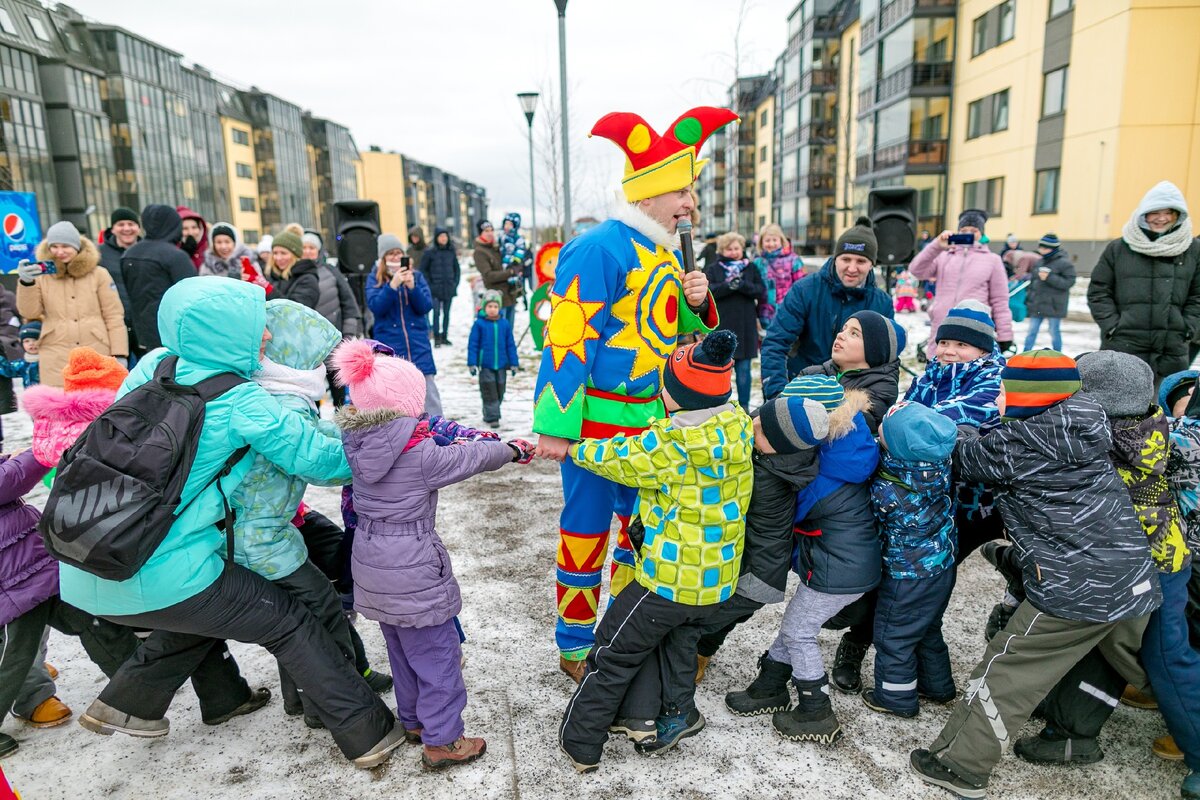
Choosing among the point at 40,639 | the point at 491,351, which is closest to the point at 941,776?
the point at 40,639

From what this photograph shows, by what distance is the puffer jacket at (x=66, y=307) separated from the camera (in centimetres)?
545

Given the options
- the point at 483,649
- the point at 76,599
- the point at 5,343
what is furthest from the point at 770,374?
the point at 5,343

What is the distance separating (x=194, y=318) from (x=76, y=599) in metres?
0.99

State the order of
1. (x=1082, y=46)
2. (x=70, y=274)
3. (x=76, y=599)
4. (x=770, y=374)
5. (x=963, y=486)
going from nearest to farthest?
(x=76, y=599)
(x=963, y=486)
(x=770, y=374)
(x=70, y=274)
(x=1082, y=46)

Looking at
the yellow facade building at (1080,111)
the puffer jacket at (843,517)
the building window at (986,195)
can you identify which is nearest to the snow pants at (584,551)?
the puffer jacket at (843,517)

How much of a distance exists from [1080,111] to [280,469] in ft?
77.8

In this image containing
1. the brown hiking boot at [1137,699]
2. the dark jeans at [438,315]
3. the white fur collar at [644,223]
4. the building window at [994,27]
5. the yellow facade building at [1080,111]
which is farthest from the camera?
the building window at [994,27]

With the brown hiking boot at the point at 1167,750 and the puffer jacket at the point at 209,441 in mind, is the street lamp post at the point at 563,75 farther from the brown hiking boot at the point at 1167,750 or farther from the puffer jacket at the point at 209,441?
the brown hiking boot at the point at 1167,750

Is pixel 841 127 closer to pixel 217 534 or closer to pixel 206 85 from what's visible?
pixel 217 534

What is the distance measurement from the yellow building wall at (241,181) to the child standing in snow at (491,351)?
61238mm

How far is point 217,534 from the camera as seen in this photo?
241cm

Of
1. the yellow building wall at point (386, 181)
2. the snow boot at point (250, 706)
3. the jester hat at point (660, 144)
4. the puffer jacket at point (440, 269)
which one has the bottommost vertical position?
the snow boot at point (250, 706)

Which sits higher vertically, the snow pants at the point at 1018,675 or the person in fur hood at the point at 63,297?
the person in fur hood at the point at 63,297

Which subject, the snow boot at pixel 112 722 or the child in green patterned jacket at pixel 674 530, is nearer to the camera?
the child in green patterned jacket at pixel 674 530
